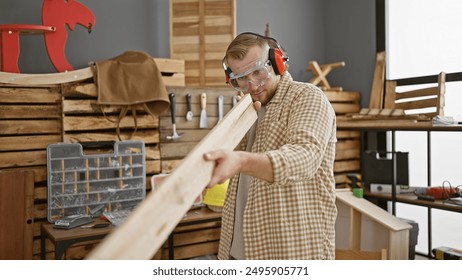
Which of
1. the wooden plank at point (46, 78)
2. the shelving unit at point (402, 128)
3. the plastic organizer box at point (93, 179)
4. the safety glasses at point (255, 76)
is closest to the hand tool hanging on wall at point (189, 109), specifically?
the plastic organizer box at point (93, 179)

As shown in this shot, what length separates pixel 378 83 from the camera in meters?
3.46

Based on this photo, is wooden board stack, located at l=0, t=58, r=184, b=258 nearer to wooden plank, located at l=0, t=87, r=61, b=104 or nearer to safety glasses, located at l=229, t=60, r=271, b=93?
wooden plank, located at l=0, t=87, r=61, b=104

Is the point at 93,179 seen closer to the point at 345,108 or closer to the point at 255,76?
the point at 255,76

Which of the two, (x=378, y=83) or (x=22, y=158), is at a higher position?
(x=378, y=83)

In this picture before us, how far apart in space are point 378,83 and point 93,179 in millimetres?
2298

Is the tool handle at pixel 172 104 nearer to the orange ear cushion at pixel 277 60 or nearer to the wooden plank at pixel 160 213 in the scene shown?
the orange ear cushion at pixel 277 60

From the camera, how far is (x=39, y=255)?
2.55 metres

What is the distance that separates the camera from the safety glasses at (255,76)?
1228 mm

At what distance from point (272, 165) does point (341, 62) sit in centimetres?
300

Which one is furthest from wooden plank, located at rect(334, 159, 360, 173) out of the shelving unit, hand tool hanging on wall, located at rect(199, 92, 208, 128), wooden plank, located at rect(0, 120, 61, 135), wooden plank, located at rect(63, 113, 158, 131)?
wooden plank, located at rect(0, 120, 61, 135)

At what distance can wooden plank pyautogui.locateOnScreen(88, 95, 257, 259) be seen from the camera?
24.4 inches

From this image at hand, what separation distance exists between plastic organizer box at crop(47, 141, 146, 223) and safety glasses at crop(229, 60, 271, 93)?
149cm

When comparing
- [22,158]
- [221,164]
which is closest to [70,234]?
[22,158]
